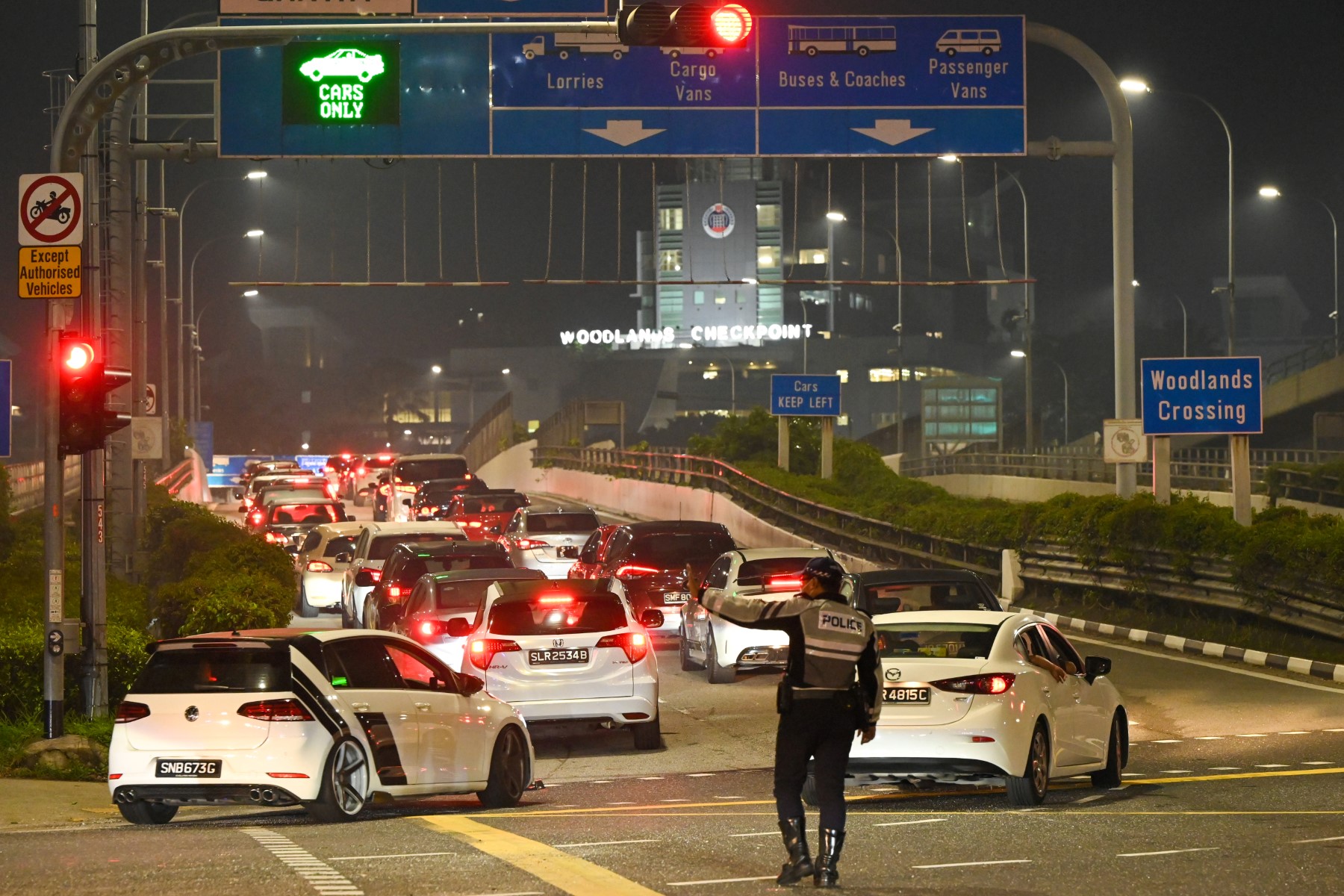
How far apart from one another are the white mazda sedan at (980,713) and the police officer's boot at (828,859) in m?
2.86

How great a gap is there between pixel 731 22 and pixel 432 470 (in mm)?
37104

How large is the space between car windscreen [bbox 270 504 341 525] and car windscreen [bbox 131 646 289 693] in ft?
105

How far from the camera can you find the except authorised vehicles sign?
14133 millimetres

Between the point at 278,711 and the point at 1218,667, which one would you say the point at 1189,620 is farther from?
the point at 278,711

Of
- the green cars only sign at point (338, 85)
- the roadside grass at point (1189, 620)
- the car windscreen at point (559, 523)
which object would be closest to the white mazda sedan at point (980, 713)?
the roadside grass at point (1189, 620)

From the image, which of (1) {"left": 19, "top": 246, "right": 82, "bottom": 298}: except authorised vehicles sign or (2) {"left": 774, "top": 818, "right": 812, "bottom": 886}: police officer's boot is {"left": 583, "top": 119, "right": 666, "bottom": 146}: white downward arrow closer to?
(1) {"left": 19, "top": 246, "right": 82, "bottom": 298}: except authorised vehicles sign

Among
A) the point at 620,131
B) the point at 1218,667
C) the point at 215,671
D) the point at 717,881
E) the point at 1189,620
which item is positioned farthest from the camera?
the point at 620,131

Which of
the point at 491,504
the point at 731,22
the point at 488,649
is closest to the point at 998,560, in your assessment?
the point at 491,504

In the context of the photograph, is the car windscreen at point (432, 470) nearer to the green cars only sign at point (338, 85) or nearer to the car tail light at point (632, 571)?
the car tail light at point (632, 571)

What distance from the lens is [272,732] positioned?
10500mm

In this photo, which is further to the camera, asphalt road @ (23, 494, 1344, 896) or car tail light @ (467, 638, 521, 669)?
car tail light @ (467, 638, 521, 669)

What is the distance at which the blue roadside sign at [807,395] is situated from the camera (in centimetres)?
4584

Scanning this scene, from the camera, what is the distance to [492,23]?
567 inches

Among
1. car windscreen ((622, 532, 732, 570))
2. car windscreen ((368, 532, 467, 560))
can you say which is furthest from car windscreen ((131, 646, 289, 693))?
car windscreen ((368, 532, 467, 560))
